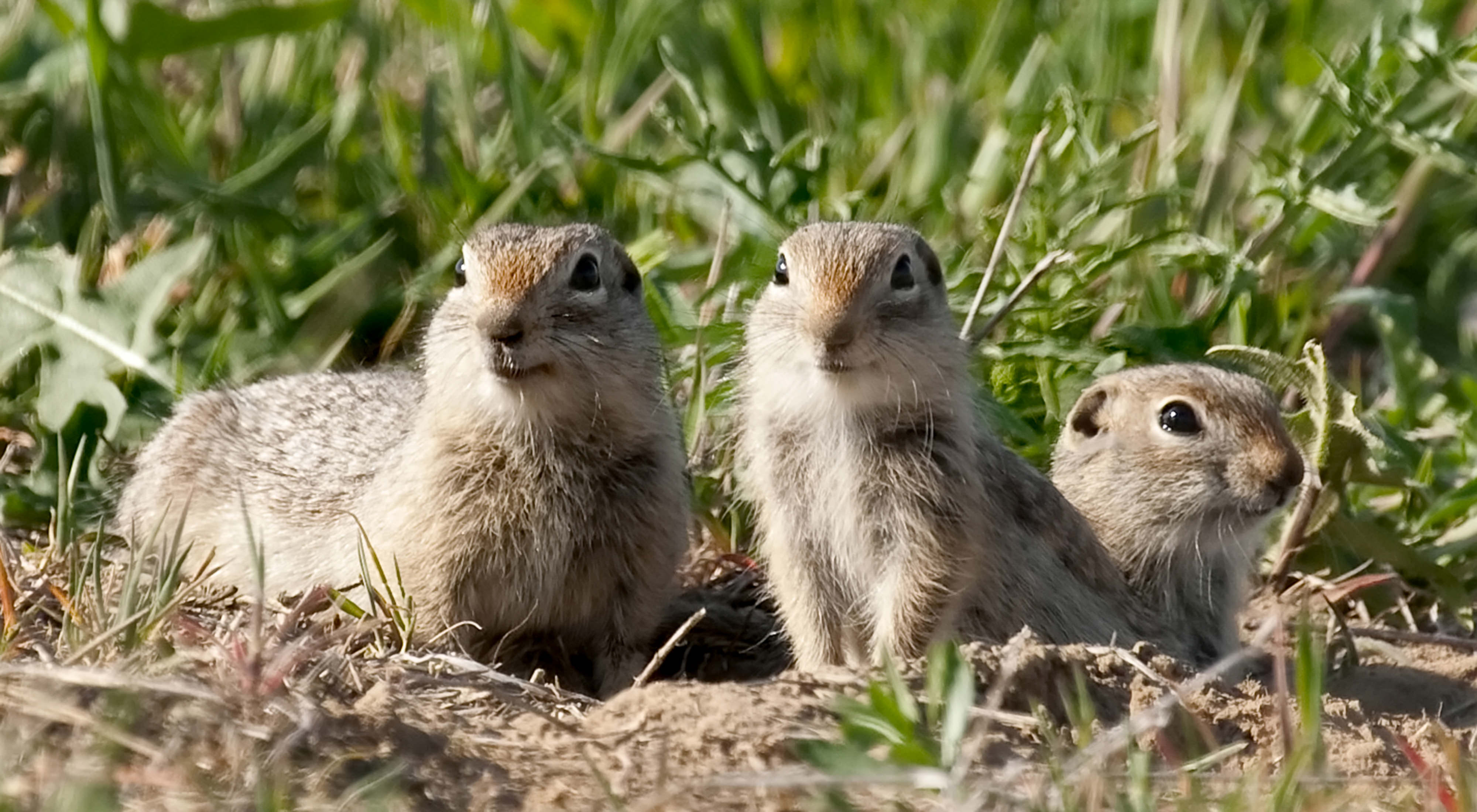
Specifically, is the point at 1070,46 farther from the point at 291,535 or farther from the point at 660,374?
the point at 291,535

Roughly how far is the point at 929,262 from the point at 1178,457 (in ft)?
3.28

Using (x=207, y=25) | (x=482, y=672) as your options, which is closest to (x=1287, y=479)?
(x=482, y=672)

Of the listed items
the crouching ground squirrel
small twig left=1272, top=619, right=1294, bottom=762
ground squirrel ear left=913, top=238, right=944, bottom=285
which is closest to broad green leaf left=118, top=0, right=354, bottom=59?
the crouching ground squirrel

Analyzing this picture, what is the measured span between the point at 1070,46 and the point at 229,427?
143 inches

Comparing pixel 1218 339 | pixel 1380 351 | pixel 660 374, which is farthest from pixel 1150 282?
pixel 660 374

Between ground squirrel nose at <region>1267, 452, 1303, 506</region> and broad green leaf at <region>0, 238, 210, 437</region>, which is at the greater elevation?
ground squirrel nose at <region>1267, 452, 1303, 506</region>

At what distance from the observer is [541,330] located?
4.71m

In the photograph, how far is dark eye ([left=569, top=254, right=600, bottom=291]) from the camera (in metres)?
4.96

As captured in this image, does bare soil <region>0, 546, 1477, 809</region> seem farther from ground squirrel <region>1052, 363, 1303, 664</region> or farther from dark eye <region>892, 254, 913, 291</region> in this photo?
dark eye <region>892, 254, 913, 291</region>

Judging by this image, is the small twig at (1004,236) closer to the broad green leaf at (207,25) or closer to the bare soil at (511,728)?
the bare soil at (511,728)

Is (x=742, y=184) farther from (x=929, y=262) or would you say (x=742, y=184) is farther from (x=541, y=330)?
(x=541, y=330)

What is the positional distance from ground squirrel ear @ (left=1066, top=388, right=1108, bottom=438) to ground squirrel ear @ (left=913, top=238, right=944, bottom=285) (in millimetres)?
787

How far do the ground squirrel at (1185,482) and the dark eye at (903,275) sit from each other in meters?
0.98

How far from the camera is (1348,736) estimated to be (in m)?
4.29
